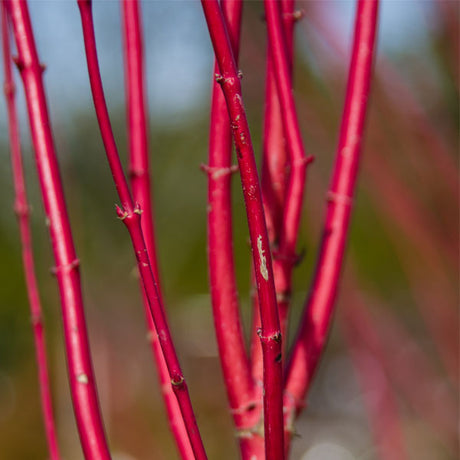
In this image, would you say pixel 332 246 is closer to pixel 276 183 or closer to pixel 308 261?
pixel 276 183

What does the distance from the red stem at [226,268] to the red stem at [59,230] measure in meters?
0.10

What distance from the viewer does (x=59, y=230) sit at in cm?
44

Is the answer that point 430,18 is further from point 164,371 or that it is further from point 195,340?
point 195,340

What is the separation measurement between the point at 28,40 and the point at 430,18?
804 millimetres

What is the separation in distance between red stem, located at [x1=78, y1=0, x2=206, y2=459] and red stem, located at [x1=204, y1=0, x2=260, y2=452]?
0.11m

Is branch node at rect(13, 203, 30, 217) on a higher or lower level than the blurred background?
lower

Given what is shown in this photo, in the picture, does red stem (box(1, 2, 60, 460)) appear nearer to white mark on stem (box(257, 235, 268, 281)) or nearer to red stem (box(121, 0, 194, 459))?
red stem (box(121, 0, 194, 459))

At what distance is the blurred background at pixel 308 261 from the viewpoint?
3.77ft

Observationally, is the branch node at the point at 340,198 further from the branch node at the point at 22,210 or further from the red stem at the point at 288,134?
the branch node at the point at 22,210

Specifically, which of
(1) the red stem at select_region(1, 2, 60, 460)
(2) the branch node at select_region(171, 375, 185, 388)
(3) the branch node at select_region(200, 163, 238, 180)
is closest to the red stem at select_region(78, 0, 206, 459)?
(2) the branch node at select_region(171, 375, 185, 388)

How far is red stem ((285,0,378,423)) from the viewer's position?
49 cm

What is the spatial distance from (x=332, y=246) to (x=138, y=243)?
0.62ft

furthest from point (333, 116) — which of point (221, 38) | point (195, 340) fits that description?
point (195, 340)

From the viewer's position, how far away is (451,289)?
157 centimetres
